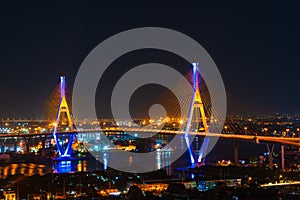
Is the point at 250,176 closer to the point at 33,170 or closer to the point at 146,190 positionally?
the point at 146,190

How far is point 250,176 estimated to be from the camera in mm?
8492

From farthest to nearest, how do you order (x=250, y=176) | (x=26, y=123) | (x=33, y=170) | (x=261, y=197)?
(x=26, y=123) < (x=33, y=170) < (x=250, y=176) < (x=261, y=197)

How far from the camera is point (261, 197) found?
630 centimetres

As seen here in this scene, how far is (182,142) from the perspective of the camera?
16734 mm

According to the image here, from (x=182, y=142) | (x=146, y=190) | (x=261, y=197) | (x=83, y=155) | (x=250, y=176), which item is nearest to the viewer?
(x=261, y=197)

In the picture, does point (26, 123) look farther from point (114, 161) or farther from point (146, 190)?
point (146, 190)

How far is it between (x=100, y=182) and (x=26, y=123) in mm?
17659

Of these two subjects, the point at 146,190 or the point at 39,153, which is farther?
the point at 39,153

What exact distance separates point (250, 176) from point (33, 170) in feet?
14.9

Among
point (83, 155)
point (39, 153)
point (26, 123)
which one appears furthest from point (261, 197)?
point (26, 123)

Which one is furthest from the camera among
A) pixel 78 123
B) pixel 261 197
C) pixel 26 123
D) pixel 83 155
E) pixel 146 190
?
pixel 26 123

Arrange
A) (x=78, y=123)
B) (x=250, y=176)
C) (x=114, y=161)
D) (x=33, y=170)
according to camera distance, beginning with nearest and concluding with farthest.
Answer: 1. (x=250, y=176)
2. (x=33, y=170)
3. (x=114, y=161)
4. (x=78, y=123)

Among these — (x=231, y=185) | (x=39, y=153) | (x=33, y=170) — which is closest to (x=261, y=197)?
(x=231, y=185)

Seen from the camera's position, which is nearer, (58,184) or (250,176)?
(58,184)
